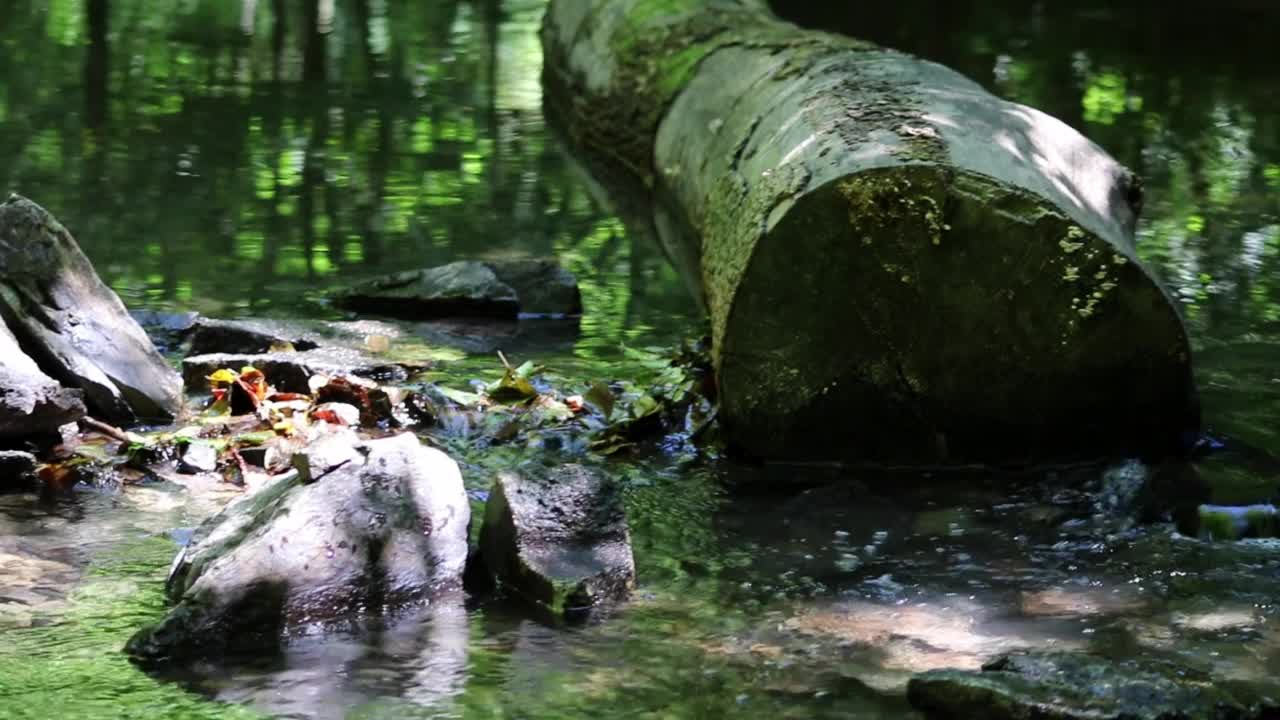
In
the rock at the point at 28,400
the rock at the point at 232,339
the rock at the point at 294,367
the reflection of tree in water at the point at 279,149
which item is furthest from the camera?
the reflection of tree in water at the point at 279,149

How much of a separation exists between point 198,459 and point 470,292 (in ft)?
7.02

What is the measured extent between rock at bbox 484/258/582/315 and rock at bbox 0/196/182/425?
1837mm

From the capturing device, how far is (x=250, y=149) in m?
10.5

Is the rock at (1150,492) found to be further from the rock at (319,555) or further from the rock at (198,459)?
the rock at (198,459)

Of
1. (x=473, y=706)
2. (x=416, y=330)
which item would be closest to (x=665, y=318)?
(x=416, y=330)

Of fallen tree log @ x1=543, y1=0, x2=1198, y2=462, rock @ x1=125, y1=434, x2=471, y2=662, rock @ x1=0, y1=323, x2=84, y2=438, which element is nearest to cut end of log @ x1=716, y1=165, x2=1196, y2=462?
fallen tree log @ x1=543, y1=0, x2=1198, y2=462

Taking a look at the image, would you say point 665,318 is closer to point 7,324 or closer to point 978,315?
point 978,315

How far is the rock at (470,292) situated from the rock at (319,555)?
2743mm

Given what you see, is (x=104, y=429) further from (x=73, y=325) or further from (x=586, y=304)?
(x=586, y=304)

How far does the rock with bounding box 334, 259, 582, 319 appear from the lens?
7578mm

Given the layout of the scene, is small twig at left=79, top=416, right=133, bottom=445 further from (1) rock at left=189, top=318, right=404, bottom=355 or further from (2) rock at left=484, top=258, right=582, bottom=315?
(2) rock at left=484, top=258, right=582, bottom=315

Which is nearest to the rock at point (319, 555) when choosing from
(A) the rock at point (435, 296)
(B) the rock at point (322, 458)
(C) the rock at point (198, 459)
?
(B) the rock at point (322, 458)

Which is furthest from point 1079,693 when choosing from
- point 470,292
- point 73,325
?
point 470,292

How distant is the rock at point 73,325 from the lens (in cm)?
590
